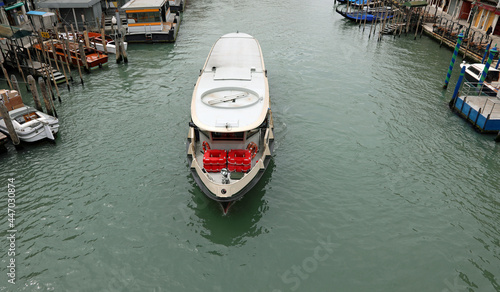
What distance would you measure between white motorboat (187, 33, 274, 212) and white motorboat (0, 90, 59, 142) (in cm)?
877

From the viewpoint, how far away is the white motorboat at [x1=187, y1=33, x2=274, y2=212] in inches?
591

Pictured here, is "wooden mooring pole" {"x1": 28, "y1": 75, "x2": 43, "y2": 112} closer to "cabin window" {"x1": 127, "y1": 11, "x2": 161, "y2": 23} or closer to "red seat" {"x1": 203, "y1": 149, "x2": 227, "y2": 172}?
"red seat" {"x1": 203, "y1": 149, "x2": 227, "y2": 172}

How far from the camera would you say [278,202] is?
16.1 m

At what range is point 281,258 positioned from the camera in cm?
1342

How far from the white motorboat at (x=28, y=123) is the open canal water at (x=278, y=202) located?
788 millimetres

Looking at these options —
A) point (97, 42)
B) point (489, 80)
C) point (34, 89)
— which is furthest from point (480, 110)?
point (97, 42)

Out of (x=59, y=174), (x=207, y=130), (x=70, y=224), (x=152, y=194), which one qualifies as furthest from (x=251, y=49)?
(x=70, y=224)

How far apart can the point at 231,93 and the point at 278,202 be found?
6.57 m

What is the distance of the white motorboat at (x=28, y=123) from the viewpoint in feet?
61.9

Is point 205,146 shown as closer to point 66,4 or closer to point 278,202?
point 278,202

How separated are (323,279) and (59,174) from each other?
14.3 metres

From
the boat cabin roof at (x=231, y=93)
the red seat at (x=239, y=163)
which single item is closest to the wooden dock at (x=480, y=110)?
the boat cabin roof at (x=231, y=93)

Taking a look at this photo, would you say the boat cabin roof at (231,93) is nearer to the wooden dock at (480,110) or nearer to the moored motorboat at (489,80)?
the wooden dock at (480,110)

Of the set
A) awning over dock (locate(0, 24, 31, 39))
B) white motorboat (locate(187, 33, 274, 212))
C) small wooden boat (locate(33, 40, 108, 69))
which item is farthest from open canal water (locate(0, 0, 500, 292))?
awning over dock (locate(0, 24, 31, 39))
